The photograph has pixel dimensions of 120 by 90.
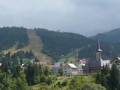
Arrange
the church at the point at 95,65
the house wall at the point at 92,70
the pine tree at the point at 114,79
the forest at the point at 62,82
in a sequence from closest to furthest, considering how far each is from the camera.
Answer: the forest at the point at 62,82
the pine tree at the point at 114,79
the house wall at the point at 92,70
the church at the point at 95,65

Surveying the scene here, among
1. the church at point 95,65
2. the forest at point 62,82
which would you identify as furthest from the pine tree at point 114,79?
the church at point 95,65

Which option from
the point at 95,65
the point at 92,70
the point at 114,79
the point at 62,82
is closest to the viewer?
the point at 114,79

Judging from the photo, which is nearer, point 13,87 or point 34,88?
point 13,87

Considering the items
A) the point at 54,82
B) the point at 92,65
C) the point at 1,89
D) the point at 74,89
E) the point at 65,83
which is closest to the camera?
the point at 1,89

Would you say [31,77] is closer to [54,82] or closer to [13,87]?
[54,82]

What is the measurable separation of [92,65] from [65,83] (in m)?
27.8

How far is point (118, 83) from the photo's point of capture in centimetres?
9250

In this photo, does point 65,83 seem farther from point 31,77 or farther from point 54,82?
point 31,77

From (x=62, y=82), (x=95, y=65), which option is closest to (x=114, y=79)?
(x=62, y=82)

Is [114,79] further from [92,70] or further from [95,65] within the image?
[92,70]

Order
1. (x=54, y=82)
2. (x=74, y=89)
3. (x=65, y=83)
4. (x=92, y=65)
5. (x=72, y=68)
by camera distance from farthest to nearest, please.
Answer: (x=72, y=68) → (x=92, y=65) → (x=54, y=82) → (x=65, y=83) → (x=74, y=89)

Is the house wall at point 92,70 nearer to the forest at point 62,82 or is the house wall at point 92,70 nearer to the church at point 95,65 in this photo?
the church at point 95,65

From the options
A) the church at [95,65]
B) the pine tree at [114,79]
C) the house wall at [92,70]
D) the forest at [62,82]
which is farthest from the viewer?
the church at [95,65]

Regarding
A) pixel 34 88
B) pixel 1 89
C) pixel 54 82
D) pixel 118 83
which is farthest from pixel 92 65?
pixel 1 89
